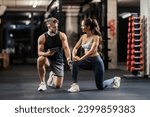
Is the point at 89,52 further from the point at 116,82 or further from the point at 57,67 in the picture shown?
the point at 116,82

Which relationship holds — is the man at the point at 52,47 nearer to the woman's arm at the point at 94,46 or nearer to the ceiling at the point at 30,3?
the woman's arm at the point at 94,46

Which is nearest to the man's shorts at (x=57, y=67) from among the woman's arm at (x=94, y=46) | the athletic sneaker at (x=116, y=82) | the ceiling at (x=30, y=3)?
the woman's arm at (x=94, y=46)

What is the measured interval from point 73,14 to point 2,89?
12.2 meters

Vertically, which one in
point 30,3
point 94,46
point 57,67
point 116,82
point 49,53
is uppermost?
point 30,3

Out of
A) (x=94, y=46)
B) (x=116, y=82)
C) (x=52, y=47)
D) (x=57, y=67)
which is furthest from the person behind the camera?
(x=116, y=82)

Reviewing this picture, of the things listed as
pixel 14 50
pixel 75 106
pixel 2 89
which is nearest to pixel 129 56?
pixel 2 89

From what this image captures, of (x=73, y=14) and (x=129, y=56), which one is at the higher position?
(x=73, y=14)

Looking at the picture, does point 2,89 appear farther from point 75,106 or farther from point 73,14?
point 73,14

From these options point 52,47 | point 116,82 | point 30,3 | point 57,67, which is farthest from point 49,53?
point 30,3

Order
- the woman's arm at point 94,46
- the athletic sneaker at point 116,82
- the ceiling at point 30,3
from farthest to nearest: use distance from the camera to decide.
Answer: the ceiling at point 30,3, the athletic sneaker at point 116,82, the woman's arm at point 94,46

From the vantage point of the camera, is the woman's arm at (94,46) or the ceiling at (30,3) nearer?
the woman's arm at (94,46)

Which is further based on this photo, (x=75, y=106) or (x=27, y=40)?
(x=27, y=40)

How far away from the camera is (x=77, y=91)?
6.50 meters

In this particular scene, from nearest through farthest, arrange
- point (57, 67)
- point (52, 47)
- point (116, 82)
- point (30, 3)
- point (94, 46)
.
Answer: point (94, 46) < point (52, 47) < point (57, 67) < point (116, 82) < point (30, 3)
